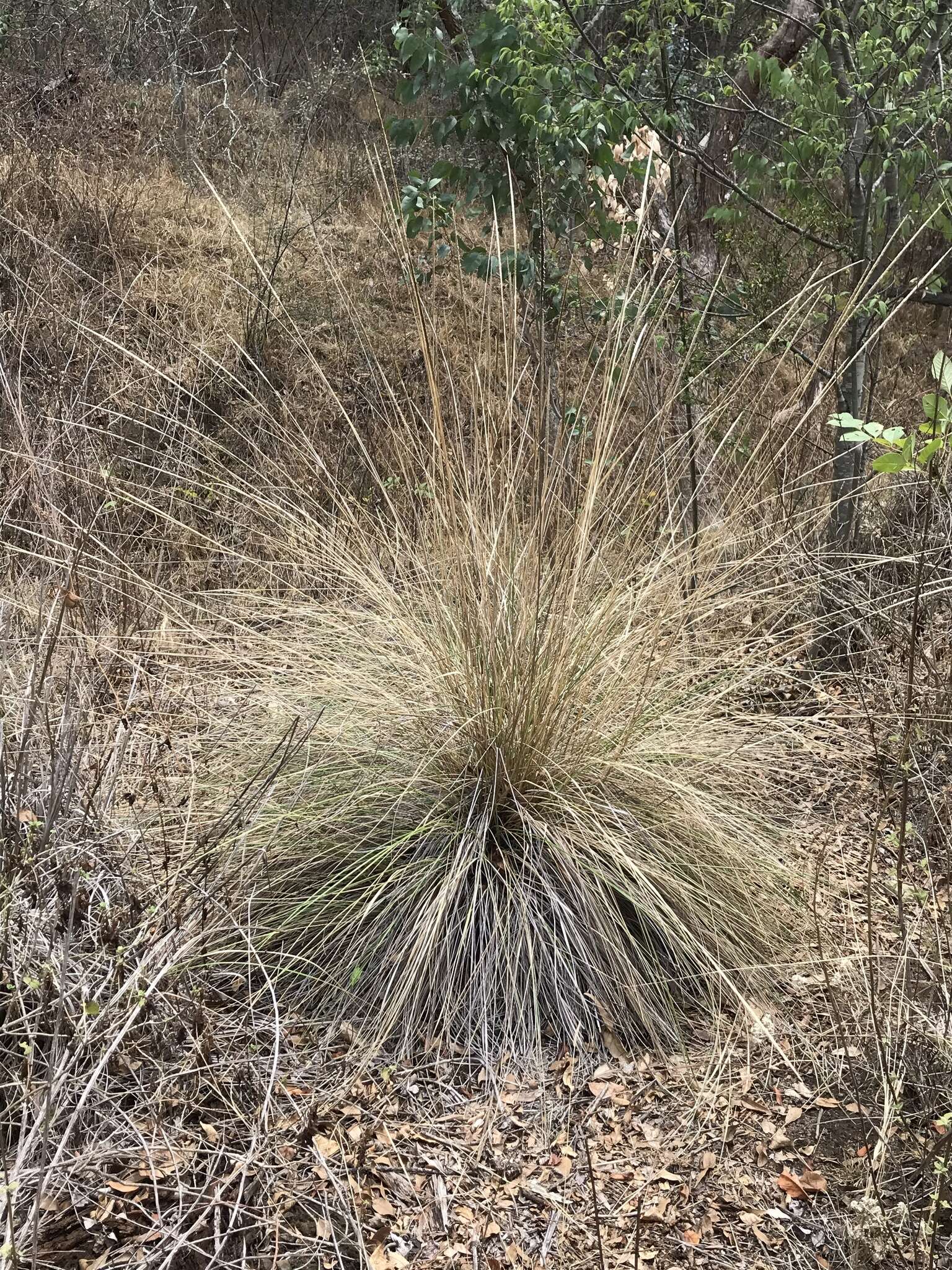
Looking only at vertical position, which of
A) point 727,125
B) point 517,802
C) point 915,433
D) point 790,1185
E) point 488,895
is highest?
point 727,125

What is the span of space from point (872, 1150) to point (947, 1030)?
0.85 feet

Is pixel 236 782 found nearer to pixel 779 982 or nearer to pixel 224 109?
pixel 779 982

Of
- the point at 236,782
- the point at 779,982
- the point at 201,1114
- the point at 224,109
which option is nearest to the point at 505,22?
the point at 236,782

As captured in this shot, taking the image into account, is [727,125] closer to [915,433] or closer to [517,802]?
[915,433]

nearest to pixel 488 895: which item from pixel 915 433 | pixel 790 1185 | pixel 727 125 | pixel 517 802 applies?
pixel 517 802

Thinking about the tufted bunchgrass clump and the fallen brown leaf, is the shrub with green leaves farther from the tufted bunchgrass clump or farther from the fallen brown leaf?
the fallen brown leaf

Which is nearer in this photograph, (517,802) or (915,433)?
(915,433)

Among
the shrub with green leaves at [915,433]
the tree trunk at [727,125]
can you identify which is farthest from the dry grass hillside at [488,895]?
the tree trunk at [727,125]

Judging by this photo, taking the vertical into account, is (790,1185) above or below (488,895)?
below

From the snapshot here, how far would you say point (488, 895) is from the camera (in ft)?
7.13

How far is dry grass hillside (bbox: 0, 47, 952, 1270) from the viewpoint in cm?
169

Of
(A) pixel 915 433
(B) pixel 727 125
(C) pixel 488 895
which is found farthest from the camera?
(B) pixel 727 125

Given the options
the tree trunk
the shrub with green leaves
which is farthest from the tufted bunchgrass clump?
the tree trunk

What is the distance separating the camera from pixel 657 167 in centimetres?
357
